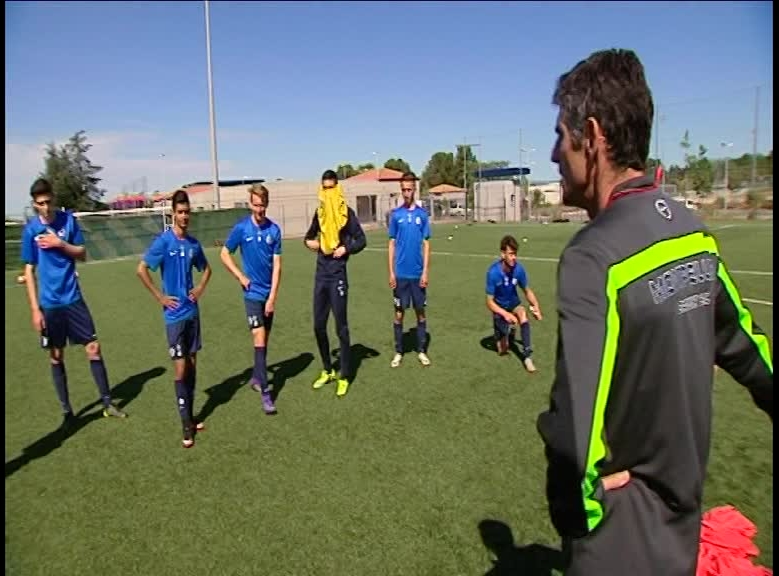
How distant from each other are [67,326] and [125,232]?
22.3 metres

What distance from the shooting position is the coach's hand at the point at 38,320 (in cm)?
534

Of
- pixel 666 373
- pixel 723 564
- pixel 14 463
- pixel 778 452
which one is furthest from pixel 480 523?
pixel 14 463

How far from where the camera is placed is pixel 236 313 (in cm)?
1115

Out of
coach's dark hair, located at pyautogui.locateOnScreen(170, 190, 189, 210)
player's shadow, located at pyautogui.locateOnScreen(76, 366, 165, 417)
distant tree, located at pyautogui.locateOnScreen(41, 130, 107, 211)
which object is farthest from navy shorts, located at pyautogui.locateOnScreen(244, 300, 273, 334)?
distant tree, located at pyautogui.locateOnScreen(41, 130, 107, 211)

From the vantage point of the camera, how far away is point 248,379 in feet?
22.8

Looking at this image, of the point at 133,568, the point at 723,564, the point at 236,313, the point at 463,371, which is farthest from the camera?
the point at 236,313

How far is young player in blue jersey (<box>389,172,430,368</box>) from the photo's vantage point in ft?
23.7

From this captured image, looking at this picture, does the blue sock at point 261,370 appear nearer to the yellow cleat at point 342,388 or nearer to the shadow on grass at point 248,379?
the shadow on grass at point 248,379

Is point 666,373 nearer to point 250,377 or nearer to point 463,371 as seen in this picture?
point 463,371

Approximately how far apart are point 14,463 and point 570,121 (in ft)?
17.2

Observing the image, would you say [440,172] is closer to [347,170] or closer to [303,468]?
[347,170]

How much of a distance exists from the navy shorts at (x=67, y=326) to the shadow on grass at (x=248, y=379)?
136 cm

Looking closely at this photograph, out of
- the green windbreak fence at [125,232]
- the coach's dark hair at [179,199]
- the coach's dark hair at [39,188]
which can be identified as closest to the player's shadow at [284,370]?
the coach's dark hair at [179,199]

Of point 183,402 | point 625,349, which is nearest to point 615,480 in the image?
point 625,349
